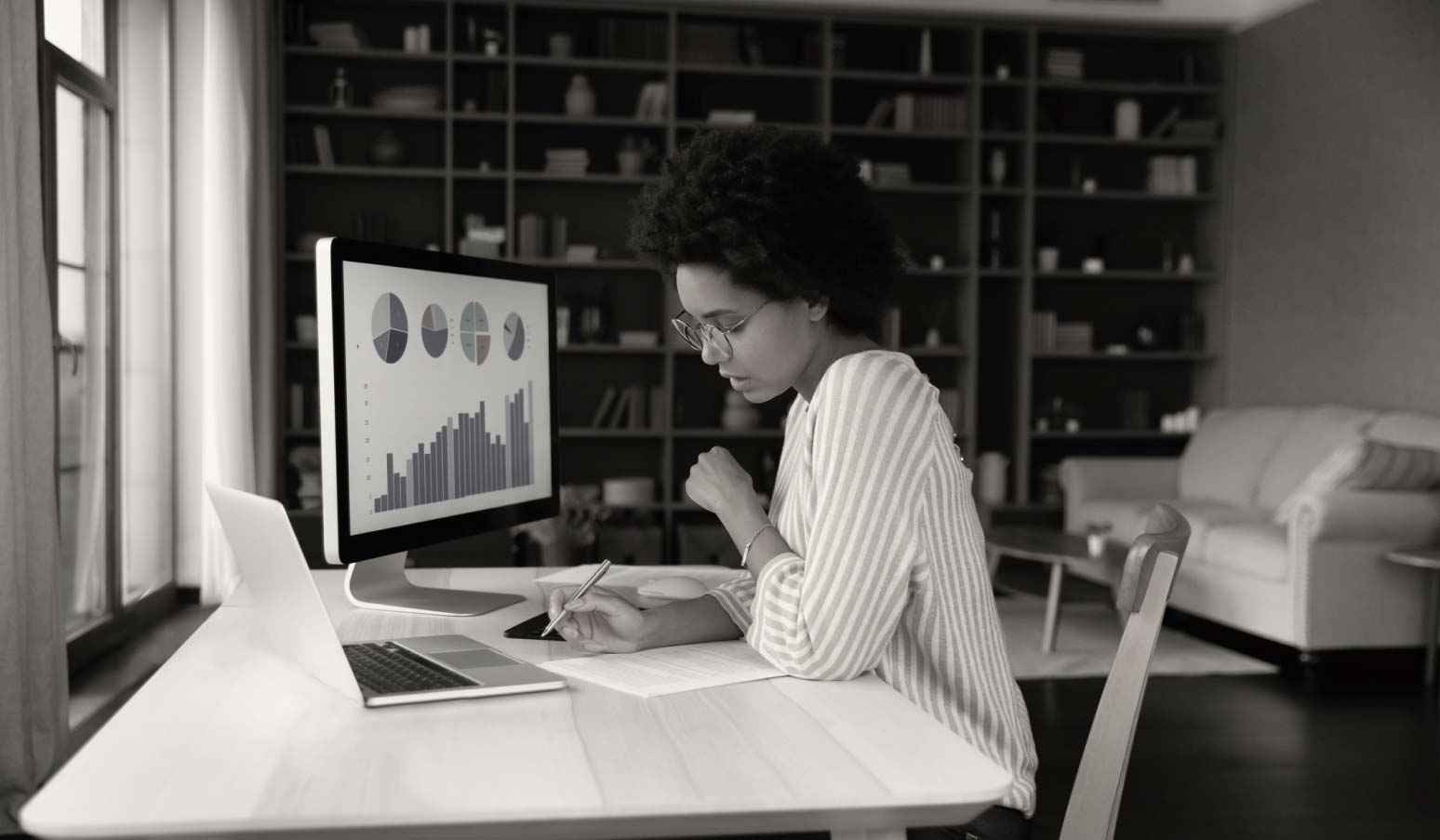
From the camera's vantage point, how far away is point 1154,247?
6543mm

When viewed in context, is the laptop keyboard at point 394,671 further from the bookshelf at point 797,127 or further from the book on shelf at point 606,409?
the book on shelf at point 606,409

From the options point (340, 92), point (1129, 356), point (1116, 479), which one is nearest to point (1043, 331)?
point (1129, 356)

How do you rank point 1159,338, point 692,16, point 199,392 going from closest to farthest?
point 199,392 < point 692,16 < point 1159,338

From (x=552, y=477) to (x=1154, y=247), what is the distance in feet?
17.9

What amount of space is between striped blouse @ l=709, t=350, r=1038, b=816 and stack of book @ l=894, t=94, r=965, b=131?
5.06 m

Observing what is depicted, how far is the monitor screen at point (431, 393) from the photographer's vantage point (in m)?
1.39

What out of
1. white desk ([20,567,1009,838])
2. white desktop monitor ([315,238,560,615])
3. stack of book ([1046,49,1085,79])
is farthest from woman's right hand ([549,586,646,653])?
stack of book ([1046,49,1085,79])

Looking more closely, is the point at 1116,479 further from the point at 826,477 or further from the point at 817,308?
the point at 826,477

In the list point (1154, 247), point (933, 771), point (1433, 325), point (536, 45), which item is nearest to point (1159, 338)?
point (1154, 247)

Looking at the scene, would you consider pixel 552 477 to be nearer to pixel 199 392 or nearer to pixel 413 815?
pixel 413 815

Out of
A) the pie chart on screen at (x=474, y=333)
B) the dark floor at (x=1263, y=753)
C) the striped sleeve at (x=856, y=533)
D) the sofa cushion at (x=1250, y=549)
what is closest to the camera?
the striped sleeve at (x=856, y=533)

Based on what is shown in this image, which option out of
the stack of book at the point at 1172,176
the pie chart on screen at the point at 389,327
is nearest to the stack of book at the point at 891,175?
the stack of book at the point at 1172,176

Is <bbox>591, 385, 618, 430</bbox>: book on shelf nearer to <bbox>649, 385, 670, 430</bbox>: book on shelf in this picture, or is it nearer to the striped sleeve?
<bbox>649, 385, 670, 430</bbox>: book on shelf

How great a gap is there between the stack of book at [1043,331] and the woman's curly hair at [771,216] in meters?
5.04
